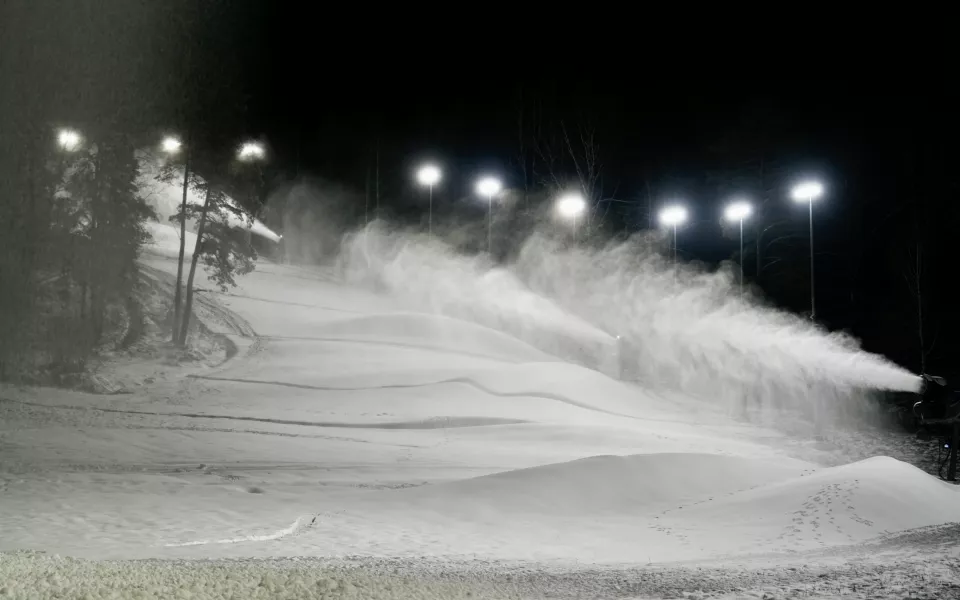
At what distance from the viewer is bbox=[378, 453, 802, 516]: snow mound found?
1041 cm

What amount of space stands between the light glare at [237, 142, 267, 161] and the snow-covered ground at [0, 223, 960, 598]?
3.89 metres

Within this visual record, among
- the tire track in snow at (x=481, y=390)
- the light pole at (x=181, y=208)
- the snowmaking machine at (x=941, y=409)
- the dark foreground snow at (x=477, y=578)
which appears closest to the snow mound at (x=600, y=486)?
the dark foreground snow at (x=477, y=578)

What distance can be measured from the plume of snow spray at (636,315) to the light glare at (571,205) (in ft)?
4.36

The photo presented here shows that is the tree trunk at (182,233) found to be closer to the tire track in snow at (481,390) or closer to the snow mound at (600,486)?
the tire track in snow at (481,390)

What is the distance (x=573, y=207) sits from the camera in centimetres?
2916

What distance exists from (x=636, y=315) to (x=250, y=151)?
1450 cm

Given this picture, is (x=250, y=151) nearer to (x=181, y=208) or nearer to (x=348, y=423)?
(x=181, y=208)

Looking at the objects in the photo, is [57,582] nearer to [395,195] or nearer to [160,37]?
[160,37]

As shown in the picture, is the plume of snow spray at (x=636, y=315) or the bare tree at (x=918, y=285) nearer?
the plume of snow spray at (x=636, y=315)

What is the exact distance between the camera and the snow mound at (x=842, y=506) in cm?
933

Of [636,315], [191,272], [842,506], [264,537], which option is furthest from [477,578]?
[636,315]

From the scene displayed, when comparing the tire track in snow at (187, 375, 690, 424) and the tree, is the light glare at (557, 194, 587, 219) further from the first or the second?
the tree

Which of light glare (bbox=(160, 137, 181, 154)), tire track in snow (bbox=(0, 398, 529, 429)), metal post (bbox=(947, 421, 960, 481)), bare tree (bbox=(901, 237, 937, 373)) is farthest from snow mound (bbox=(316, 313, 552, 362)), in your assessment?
bare tree (bbox=(901, 237, 937, 373))

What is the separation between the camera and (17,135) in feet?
58.7
